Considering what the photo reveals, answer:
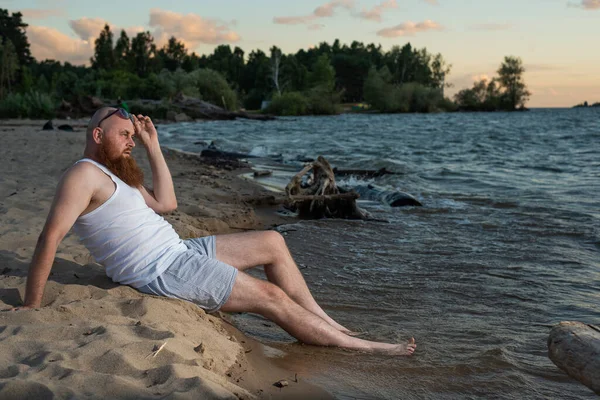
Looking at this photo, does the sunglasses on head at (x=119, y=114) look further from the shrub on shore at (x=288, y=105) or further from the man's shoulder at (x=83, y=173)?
the shrub on shore at (x=288, y=105)

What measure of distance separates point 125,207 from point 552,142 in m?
27.2

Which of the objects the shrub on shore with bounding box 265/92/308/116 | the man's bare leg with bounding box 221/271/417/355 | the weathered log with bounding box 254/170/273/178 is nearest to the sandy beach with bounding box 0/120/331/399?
the man's bare leg with bounding box 221/271/417/355

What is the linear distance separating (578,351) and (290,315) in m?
1.85

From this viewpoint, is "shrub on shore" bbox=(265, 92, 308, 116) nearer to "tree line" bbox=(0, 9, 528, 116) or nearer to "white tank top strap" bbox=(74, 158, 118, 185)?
"tree line" bbox=(0, 9, 528, 116)

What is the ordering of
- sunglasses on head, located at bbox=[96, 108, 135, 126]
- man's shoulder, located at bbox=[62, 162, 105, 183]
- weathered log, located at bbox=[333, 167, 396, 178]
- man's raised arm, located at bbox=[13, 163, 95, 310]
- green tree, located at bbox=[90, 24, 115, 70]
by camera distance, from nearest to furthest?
man's raised arm, located at bbox=[13, 163, 95, 310], man's shoulder, located at bbox=[62, 162, 105, 183], sunglasses on head, located at bbox=[96, 108, 135, 126], weathered log, located at bbox=[333, 167, 396, 178], green tree, located at bbox=[90, 24, 115, 70]

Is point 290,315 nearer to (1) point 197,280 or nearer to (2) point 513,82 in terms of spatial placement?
(1) point 197,280

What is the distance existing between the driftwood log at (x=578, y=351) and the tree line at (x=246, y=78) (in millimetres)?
34807

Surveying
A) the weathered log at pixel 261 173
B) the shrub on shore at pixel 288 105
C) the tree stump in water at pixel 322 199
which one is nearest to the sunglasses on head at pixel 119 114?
the tree stump in water at pixel 322 199

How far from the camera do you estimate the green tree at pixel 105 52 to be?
292 feet

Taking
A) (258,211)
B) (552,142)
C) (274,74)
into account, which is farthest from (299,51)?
(258,211)

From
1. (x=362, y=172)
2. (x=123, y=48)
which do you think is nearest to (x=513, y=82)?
(x=123, y=48)

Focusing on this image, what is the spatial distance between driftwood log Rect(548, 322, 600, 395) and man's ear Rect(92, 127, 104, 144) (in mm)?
3013

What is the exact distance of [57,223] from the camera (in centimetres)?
346

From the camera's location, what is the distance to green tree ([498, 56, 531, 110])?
11844cm
